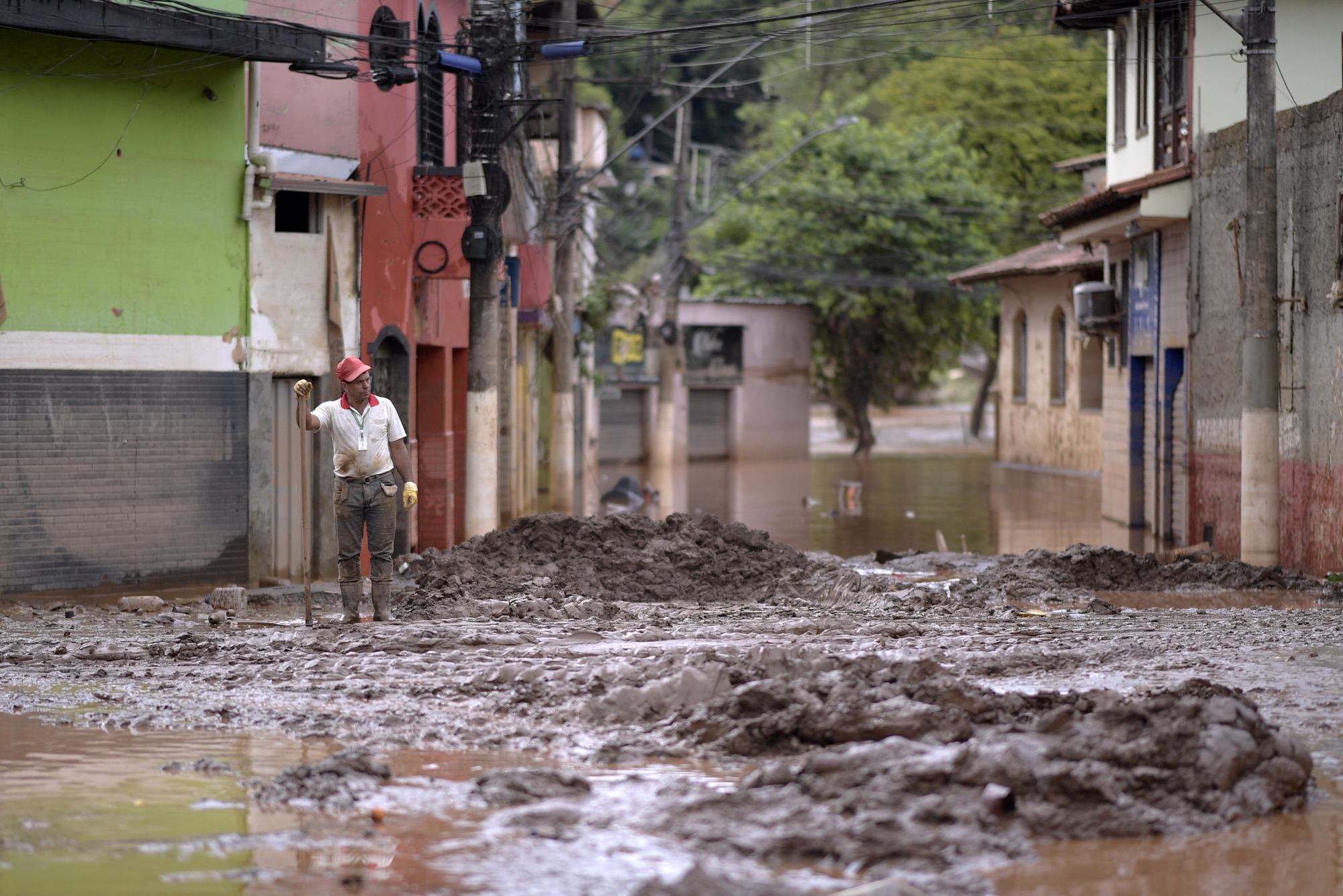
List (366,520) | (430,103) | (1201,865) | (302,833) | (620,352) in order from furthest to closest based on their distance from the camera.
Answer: (620,352) < (430,103) < (366,520) < (302,833) < (1201,865)

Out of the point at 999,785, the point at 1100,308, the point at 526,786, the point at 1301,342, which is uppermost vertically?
the point at 1100,308

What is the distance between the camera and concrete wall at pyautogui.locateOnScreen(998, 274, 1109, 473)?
2878 cm

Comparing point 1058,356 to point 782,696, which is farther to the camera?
point 1058,356

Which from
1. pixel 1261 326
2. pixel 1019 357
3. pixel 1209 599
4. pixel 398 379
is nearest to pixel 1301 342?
pixel 1261 326

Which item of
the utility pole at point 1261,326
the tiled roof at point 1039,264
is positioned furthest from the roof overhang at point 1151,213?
the tiled roof at point 1039,264

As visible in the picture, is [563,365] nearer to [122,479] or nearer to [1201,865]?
[122,479]

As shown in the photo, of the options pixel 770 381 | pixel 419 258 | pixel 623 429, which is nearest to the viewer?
pixel 419 258

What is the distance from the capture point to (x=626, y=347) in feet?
134

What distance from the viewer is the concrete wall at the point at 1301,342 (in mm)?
14742

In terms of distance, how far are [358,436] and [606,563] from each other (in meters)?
3.49

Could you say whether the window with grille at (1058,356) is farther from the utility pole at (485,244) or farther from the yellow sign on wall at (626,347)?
the utility pole at (485,244)

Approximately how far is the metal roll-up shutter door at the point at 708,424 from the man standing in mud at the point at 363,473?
31787mm

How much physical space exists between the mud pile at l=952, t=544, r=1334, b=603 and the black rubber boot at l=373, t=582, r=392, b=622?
5219mm

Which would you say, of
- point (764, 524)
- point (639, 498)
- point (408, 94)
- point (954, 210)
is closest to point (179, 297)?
point (408, 94)
